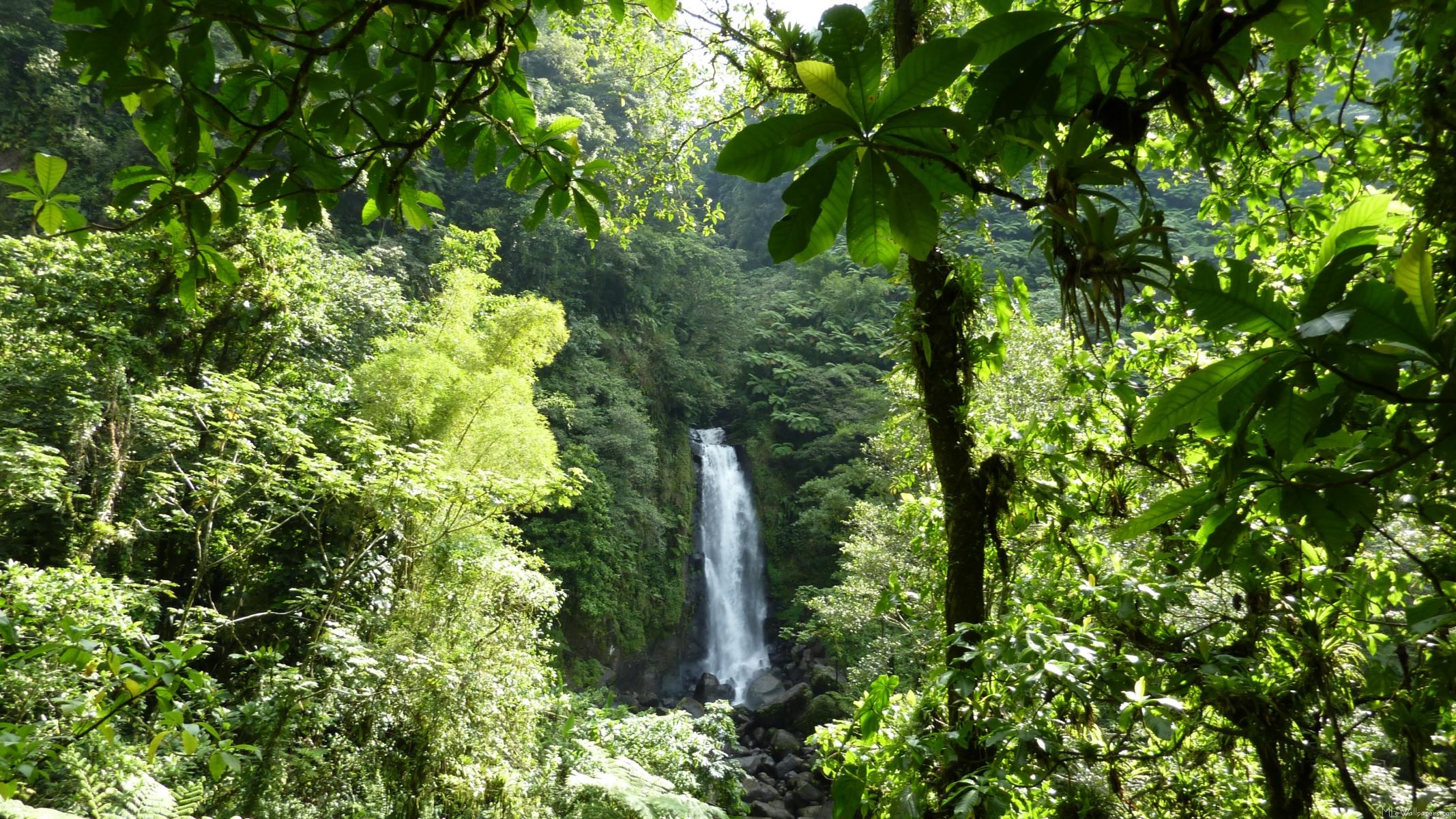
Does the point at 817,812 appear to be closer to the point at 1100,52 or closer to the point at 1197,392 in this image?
the point at 1197,392

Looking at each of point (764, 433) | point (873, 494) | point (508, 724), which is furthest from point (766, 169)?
point (764, 433)

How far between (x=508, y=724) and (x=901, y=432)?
11.1ft

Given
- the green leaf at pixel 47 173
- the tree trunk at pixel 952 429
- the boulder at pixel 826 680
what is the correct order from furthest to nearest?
the boulder at pixel 826 680, the tree trunk at pixel 952 429, the green leaf at pixel 47 173

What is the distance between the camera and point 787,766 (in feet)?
28.5

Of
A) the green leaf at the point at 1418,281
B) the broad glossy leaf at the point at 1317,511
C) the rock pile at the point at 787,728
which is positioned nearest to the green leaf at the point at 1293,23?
the green leaf at the point at 1418,281

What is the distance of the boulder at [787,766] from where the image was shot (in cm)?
860

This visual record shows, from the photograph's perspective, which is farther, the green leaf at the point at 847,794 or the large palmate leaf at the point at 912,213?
the green leaf at the point at 847,794

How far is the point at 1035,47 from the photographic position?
66 centimetres

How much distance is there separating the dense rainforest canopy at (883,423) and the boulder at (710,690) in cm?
330

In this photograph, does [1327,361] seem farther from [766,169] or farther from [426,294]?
[426,294]

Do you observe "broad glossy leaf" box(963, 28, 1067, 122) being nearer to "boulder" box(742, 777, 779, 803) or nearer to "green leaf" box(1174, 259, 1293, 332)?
"green leaf" box(1174, 259, 1293, 332)

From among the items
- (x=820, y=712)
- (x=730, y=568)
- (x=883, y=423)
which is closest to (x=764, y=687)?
(x=820, y=712)

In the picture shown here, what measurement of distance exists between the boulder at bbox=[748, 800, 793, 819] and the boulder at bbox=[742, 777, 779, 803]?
11 centimetres

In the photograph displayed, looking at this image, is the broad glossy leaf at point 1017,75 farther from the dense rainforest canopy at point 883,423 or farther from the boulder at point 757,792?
the boulder at point 757,792
